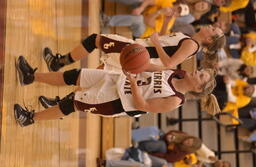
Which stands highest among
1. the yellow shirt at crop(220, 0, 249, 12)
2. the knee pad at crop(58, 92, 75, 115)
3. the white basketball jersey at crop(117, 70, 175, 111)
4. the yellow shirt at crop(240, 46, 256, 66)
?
the yellow shirt at crop(220, 0, 249, 12)

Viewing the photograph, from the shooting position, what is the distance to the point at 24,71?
3184mm

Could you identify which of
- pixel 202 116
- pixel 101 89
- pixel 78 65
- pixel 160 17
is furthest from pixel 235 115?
pixel 101 89

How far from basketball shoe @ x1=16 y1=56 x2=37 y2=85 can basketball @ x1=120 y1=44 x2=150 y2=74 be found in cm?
84

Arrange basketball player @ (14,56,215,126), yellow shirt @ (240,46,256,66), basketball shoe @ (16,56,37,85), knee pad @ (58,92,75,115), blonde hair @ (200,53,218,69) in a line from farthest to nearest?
yellow shirt @ (240,46,256,66) < blonde hair @ (200,53,218,69) < knee pad @ (58,92,75,115) < basketball shoe @ (16,56,37,85) < basketball player @ (14,56,215,126)

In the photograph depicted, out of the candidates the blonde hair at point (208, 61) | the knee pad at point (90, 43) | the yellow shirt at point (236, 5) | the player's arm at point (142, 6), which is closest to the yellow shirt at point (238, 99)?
the yellow shirt at point (236, 5)

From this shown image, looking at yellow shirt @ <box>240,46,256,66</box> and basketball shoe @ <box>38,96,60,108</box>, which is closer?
basketball shoe @ <box>38,96,60,108</box>

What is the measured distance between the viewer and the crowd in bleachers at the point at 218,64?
5.67 metres

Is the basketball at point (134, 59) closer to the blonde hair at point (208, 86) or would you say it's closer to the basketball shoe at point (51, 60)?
the blonde hair at point (208, 86)

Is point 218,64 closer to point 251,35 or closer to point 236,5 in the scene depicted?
point 236,5

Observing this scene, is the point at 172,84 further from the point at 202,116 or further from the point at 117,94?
the point at 202,116

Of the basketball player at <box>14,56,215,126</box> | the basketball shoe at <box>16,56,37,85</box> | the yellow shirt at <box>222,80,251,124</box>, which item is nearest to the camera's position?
the basketball player at <box>14,56,215,126</box>

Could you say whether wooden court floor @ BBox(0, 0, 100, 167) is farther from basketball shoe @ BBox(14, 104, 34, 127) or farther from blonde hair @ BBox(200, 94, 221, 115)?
blonde hair @ BBox(200, 94, 221, 115)

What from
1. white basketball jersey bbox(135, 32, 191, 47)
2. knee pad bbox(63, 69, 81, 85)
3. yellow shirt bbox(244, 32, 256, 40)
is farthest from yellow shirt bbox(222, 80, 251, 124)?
knee pad bbox(63, 69, 81, 85)

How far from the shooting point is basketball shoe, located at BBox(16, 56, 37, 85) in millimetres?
3156
